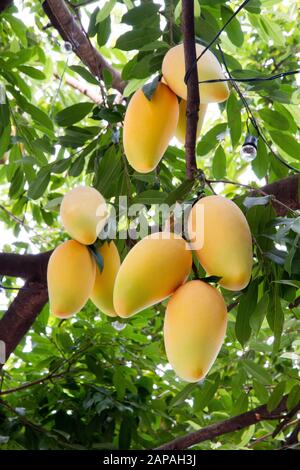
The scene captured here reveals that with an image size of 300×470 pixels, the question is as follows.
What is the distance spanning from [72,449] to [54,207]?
37.6 inches

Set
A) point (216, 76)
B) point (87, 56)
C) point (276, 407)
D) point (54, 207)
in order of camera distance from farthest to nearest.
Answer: point (87, 56) → point (276, 407) → point (54, 207) → point (216, 76)

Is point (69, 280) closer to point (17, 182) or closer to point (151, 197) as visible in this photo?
point (151, 197)

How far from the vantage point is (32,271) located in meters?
1.87

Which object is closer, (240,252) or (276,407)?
(240,252)

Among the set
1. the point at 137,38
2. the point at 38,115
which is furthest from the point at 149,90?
the point at 38,115

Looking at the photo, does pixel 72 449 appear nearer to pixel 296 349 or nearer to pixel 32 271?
pixel 32 271

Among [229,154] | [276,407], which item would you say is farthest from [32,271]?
[229,154]

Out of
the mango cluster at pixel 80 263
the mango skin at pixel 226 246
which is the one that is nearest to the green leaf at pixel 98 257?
the mango cluster at pixel 80 263

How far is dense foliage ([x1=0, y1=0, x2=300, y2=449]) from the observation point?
156 centimetres

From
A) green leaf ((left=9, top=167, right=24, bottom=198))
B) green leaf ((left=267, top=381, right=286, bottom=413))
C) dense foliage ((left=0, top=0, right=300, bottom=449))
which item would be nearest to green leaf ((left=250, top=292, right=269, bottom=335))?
dense foliage ((left=0, top=0, right=300, bottom=449))

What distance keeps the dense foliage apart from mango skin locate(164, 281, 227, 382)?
0.32m

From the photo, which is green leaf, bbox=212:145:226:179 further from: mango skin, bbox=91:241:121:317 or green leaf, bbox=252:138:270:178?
mango skin, bbox=91:241:121:317

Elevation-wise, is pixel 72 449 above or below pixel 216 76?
below

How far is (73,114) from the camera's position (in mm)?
1796
